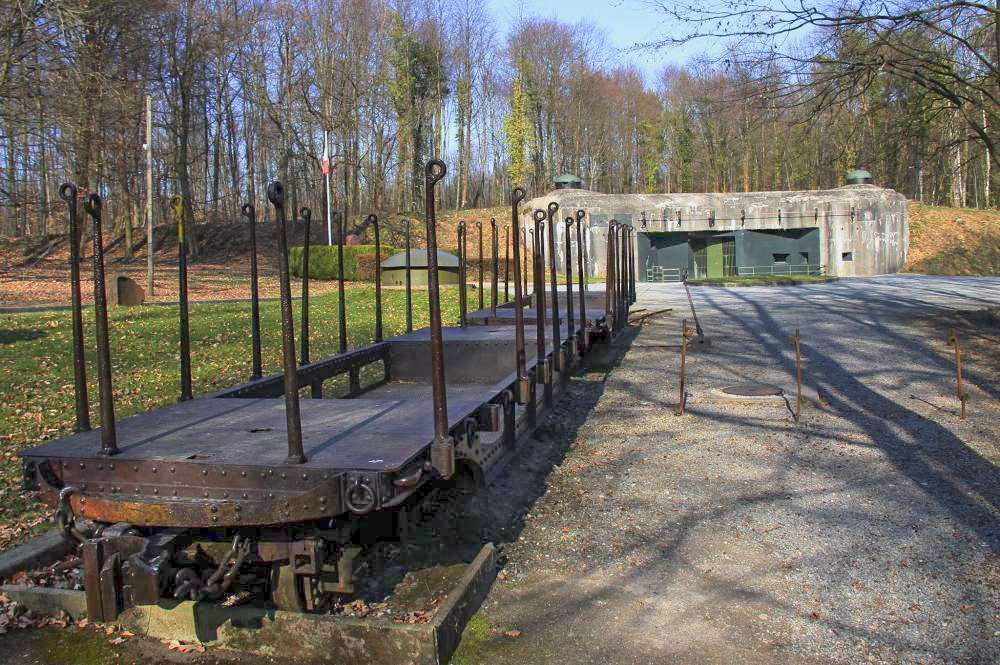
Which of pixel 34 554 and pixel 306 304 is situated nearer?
pixel 34 554

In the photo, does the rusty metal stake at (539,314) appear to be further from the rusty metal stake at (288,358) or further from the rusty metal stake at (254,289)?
the rusty metal stake at (288,358)

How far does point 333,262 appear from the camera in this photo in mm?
27391

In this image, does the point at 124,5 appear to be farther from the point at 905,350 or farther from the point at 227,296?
the point at 905,350

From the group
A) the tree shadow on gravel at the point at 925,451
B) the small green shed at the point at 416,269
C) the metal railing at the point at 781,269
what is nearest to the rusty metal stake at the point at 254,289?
the tree shadow on gravel at the point at 925,451

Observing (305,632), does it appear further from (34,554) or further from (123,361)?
(123,361)

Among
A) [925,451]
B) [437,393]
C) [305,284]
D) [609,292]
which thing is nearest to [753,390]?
[609,292]

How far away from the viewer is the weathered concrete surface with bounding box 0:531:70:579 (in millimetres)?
4059

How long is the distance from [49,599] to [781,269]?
36.6m

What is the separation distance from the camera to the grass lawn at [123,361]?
6123 mm

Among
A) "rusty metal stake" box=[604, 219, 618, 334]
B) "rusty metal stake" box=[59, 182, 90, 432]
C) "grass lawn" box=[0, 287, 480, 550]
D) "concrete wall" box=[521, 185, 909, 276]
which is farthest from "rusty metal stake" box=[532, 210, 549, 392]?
"concrete wall" box=[521, 185, 909, 276]

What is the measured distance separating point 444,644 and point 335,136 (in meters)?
42.1

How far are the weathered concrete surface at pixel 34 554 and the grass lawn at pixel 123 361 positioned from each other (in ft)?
0.91

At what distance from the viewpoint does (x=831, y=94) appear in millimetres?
12070

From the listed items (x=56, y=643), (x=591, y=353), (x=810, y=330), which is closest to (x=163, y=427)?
(x=56, y=643)
